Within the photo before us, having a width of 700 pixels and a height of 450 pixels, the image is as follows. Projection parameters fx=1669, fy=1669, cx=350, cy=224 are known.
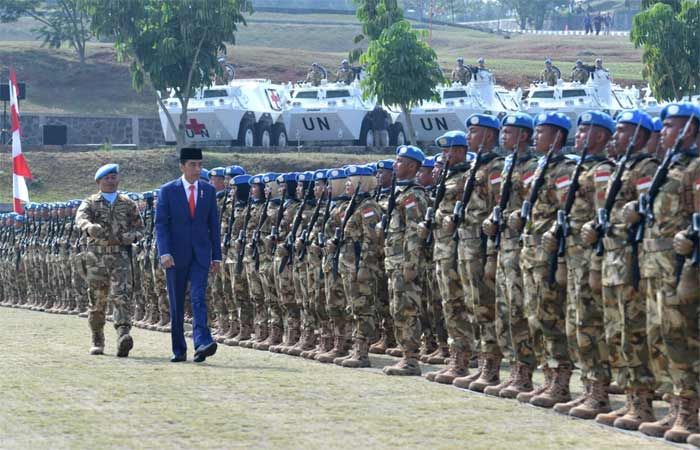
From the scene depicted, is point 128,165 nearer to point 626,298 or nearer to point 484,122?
point 484,122

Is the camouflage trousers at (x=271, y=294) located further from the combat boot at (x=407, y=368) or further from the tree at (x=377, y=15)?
the tree at (x=377, y=15)

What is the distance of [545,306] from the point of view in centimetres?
1092

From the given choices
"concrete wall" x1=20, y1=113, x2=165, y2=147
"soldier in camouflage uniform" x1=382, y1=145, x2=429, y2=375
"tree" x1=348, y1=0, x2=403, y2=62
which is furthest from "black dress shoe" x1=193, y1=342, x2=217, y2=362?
"concrete wall" x1=20, y1=113, x2=165, y2=147

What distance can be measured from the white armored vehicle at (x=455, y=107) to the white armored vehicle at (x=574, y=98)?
3.46 ft

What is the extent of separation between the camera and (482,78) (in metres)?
52.8

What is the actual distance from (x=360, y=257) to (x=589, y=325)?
14.2 feet

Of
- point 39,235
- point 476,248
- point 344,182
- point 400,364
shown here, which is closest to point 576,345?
point 476,248

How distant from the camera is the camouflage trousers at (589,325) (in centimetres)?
1033

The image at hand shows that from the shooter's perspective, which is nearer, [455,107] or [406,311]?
[406,311]

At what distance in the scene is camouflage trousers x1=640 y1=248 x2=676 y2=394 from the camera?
9.36 meters

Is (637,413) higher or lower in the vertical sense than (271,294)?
higher

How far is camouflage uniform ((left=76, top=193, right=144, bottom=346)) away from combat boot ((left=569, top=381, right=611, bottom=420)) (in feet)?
20.2

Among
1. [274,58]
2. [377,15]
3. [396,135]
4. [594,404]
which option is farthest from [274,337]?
[274,58]

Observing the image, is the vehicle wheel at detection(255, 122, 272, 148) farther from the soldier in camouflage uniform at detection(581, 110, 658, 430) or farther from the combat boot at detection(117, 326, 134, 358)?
the soldier in camouflage uniform at detection(581, 110, 658, 430)
